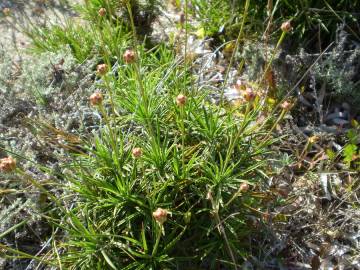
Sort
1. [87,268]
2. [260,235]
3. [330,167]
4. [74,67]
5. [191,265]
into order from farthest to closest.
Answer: [74,67] → [330,167] → [260,235] → [191,265] → [87,268]

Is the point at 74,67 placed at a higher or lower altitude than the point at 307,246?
higher

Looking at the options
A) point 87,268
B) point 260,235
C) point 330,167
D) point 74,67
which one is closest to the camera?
point 87,268

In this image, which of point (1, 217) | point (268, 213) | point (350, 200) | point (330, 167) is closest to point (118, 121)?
point (1, 217)

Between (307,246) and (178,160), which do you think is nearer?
(178,160)

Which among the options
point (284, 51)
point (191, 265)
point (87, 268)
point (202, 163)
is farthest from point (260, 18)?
point (87, 268)

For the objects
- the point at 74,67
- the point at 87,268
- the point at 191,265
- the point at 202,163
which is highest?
the point at 74,67

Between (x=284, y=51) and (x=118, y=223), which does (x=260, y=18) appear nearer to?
(x=284, y=51)

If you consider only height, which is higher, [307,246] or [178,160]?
[178,160]

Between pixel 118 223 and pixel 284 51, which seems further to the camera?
pixel 284 51

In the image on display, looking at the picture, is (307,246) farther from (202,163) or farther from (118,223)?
(118,223)
